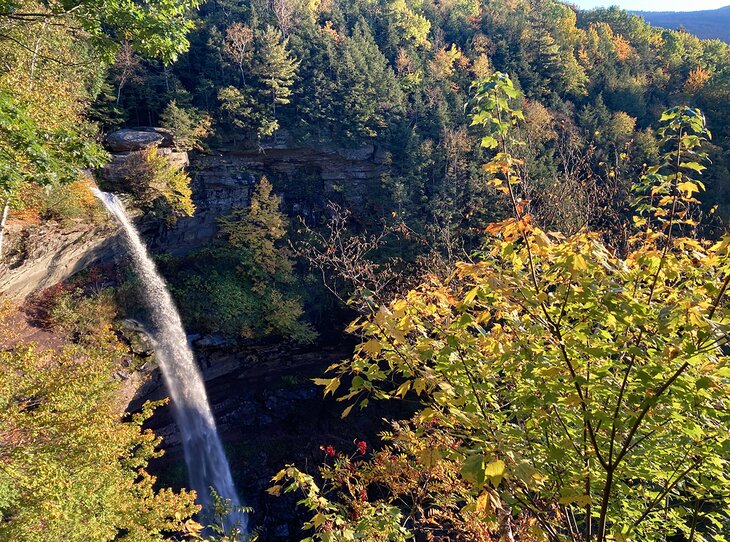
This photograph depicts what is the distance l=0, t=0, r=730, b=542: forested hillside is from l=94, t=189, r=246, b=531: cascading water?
1.76ft

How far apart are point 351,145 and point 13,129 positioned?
58.1 ft

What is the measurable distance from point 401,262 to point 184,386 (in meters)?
10.3

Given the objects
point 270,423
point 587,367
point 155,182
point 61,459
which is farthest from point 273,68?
point 587,367

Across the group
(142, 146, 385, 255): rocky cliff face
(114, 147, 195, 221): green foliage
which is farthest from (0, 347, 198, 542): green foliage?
(142, 146, 385, 255): rocky cliff face

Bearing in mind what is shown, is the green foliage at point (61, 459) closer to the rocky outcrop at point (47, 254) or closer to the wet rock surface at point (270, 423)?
the rocky outcrop at point (47, 254)

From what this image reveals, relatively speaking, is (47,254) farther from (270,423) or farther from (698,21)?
(698,21)

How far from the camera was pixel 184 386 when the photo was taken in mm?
14836

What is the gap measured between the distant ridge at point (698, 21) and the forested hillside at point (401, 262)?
161ft

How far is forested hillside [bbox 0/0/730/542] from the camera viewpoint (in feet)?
7.25

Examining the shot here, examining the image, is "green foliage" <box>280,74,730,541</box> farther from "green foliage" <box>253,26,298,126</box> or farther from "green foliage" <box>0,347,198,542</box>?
"green foliage" <box>253,26,298,126</box>

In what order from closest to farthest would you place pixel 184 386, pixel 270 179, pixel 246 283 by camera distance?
pixel 184 386 < pixel 246 283 < pixel 270 179

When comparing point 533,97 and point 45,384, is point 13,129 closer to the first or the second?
point 45,384

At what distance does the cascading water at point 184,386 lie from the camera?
14305 mm

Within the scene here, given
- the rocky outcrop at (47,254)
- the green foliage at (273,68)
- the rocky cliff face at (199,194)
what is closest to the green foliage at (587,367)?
Answer: the rocky outcrop at (47,254)
